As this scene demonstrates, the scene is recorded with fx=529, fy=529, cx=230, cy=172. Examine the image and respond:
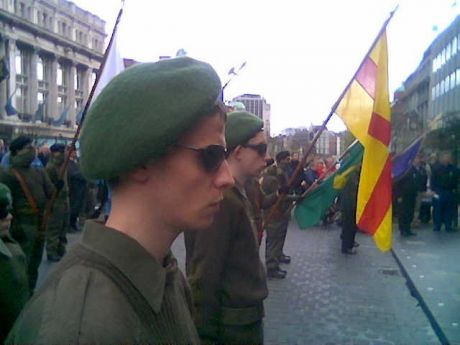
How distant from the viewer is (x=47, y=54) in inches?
2293

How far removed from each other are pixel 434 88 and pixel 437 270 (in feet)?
216

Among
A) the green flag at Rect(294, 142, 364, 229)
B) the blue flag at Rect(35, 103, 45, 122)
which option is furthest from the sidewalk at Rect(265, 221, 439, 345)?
the blue flag at Rect(35, 103, 45, 122)

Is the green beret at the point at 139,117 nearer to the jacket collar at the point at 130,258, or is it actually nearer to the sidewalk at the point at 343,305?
the jacket collar at the point at 130,258

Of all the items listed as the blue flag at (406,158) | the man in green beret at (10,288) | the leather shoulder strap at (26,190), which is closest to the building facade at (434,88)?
the blue flag at (406,158)

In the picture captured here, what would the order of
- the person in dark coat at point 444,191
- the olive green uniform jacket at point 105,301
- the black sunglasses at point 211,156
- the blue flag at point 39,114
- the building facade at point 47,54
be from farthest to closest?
the building facade at point 47,54
the blue flag at point 39,114
the person in dark coat at point 444,191
the black sunglasses at point 211,156
the olive green uniform jacket at point 105,301

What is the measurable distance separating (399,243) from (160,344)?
37.8 feet

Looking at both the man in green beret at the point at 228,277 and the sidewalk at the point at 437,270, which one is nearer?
the man in green beret at the point at 228,277

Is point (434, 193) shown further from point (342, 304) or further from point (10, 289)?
point (10, 289)

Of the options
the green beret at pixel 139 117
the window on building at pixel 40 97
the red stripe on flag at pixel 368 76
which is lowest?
the green beret at pixel 139 117

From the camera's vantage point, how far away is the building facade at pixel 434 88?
40109 millimetres

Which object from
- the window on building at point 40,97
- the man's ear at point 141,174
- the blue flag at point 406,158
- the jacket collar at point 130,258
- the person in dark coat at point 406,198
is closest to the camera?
the jacket collar at point 130,258

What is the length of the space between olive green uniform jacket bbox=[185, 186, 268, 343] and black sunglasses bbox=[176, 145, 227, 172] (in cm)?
124

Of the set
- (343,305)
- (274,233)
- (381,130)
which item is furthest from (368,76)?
(274,233)

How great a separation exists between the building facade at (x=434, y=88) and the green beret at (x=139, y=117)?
30394 millimetres
